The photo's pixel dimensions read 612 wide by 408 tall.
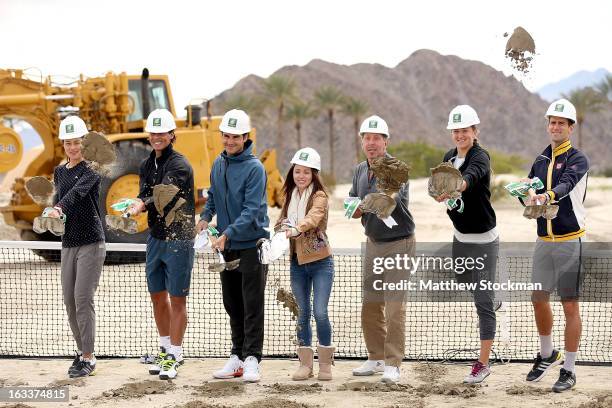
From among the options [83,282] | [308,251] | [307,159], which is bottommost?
[83,282]

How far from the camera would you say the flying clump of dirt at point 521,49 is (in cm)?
843

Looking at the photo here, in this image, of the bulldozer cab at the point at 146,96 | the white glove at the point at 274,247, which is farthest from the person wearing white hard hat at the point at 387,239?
the bulldozer cab at the point at 146,96

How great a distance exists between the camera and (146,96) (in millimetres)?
16688

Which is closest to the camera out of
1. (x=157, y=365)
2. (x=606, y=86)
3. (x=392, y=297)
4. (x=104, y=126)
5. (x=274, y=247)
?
(x=274, y=247)

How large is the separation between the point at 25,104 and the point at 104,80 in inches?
54.0

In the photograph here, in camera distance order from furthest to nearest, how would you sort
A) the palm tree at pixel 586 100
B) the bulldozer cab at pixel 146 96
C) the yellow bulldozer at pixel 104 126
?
1. the palm tree at pixel 586 100
2. the bulldozer cab at pixel 146 96
3. the yellow bulldozer at pixel 104 126

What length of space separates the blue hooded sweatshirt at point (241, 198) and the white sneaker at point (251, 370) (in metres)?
0.92

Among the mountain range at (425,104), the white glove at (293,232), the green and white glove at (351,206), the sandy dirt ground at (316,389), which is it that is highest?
the mountain range at (425,104)

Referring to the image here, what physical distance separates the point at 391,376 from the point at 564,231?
1.73 m

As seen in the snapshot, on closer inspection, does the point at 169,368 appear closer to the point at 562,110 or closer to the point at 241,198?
the point at 241,198

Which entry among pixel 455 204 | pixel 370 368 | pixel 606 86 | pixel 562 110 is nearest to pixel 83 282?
pixel 370 368

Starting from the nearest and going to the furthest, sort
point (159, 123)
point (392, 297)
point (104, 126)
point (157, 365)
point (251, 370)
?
point (392, 297)
point (251, 370)
point (159, 123)
point (157, 365)
point (104, 126)

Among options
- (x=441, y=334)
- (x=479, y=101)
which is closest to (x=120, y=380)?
(x=441, y=334)

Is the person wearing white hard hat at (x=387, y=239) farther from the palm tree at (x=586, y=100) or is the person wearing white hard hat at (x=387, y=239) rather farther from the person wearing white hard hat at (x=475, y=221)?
the palm tree at (x=586, y=100)
